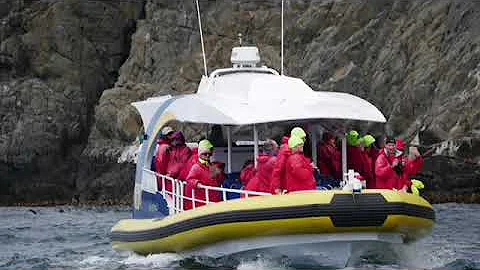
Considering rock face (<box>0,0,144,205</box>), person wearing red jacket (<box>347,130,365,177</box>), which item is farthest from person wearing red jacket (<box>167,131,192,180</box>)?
rock face (<box>0,0,144,205</box>)

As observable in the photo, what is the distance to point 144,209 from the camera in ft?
59.8

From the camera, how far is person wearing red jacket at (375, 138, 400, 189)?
15461 millimetres

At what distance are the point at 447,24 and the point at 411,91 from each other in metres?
3.47

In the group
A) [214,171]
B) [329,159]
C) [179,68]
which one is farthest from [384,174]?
[179,68]

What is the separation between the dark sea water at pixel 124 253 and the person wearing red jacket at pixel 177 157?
4.35 ft

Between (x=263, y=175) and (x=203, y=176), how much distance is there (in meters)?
1.14

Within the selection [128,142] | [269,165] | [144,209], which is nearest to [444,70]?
[128,142]

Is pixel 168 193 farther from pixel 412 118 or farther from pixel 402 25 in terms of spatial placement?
pixel 402 25

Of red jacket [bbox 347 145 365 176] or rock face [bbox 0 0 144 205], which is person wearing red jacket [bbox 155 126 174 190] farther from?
rock face [bbox 0 0 144 205]

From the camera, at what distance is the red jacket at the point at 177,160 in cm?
1698

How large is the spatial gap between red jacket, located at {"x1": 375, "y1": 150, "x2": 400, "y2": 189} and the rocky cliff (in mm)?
16045

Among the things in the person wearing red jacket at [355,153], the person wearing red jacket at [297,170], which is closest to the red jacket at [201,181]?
the person wearing red jacket at [297,170]

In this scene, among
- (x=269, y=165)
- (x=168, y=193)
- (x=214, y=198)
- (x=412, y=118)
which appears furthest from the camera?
(x=412, y=118)

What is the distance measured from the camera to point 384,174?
15.5 m
